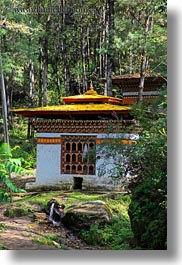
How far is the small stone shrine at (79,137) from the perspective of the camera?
11.3 ft

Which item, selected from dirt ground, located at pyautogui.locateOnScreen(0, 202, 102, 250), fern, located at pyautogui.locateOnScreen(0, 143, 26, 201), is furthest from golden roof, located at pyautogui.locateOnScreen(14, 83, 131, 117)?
dirt ground, located at pyautogui.locateOnScreen(0, 202, 102, 250)

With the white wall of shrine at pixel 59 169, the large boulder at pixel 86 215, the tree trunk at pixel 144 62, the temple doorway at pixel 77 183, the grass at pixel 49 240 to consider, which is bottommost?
the grass at pixel 49 240

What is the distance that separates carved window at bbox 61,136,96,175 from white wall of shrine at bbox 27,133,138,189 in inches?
1.5

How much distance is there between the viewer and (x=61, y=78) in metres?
3.24

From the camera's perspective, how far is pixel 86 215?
324 centimetres

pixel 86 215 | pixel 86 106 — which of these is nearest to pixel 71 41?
pixel 86 106

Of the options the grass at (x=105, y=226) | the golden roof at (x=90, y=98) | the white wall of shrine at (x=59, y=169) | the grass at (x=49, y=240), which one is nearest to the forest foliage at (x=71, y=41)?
the golden roof at (x=90, y=98)

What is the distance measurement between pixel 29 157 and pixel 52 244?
734 millimetres

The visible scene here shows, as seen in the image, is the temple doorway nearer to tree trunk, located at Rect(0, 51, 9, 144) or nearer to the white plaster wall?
the white plaster wall

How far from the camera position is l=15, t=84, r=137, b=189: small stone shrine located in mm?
3451

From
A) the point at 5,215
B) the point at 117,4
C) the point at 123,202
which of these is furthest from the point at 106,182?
the point at 117,4

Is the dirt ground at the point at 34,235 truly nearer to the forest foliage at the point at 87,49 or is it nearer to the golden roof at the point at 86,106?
the forest foliage at the point at 87,49

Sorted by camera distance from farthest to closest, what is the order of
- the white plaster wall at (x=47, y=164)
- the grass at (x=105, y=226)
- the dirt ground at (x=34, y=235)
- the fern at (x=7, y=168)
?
the white plaster wall at (x=47, y=164) < the grass at (x=105, y=226) < the dirt ground at (x=34, y=235) < the fern at (x=7, y=168)

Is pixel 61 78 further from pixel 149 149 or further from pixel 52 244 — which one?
pixel 52 244
